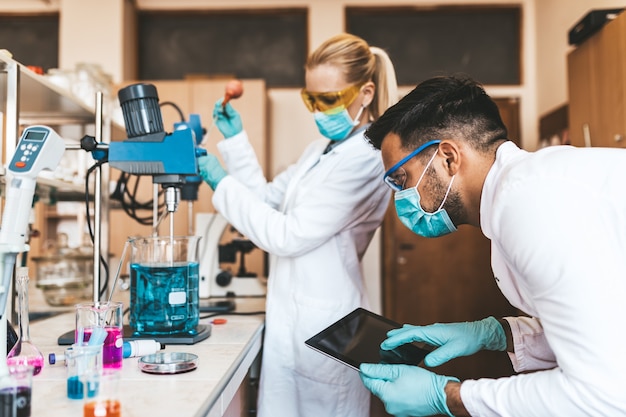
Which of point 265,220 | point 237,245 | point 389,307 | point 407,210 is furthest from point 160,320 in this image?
point 389,307

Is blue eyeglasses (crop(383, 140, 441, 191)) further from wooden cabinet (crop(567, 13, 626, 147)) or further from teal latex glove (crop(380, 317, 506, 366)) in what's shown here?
wooden cabinet (crop(567, 13, 626, 147))

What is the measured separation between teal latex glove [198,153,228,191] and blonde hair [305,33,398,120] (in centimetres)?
41

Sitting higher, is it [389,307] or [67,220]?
[67,220]

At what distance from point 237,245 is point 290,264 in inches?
24.9

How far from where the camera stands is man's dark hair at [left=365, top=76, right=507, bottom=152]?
1.07 metres

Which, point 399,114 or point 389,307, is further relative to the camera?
point 389,307

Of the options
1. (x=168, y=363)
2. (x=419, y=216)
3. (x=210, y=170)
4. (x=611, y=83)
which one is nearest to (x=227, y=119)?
(x=210, y=170)

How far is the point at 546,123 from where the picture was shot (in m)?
3.75

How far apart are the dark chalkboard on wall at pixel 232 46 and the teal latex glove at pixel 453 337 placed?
3293mm

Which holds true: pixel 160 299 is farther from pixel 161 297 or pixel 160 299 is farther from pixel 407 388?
pixel 407 388

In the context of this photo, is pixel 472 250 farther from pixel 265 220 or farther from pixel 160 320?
pixel 160 320

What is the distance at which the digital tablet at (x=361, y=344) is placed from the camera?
110 cm

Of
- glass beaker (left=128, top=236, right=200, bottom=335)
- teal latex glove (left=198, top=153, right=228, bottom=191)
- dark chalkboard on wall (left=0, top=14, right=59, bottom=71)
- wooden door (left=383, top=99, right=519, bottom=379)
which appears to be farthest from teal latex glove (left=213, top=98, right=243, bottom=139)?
dark chalkboard on wall (left=0, top=14, right=59, bottom=71)

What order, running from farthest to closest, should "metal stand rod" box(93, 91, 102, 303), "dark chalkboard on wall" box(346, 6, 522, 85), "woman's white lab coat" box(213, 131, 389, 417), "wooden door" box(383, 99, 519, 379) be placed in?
"dark chalkboard on wall" box(346, 6, 522, 85)
"wooden door" box(383, 99, 519, 379)
"woman's white lab coat" box(213, 131, 389, 417)
"metal stand rod" box(93, 91, 102, 303)
